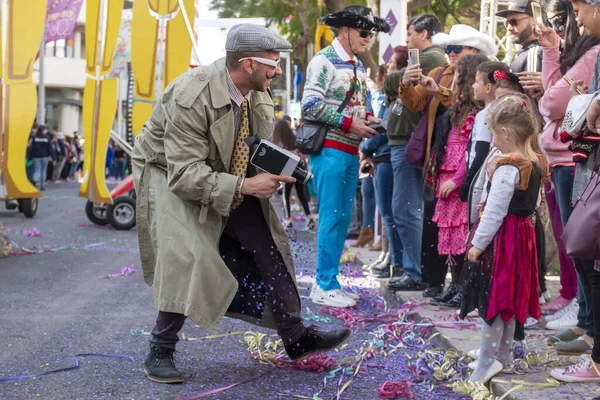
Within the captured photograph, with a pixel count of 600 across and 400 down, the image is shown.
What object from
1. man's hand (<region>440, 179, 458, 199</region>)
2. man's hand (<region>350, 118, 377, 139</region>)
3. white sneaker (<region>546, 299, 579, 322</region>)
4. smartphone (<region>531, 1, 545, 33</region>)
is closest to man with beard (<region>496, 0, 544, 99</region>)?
smartphone (<region>531, 1, 545, 33</region>)

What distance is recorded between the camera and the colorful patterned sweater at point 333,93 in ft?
22.0

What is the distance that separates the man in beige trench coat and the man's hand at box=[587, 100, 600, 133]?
149 cm

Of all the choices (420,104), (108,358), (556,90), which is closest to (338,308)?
(420,104)

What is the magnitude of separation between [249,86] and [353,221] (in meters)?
8.38

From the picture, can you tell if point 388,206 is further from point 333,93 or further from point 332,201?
point 333,93

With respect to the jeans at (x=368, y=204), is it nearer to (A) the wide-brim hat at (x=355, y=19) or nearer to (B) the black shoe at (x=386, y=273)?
(B) the black shoe at (x=386, y=273)

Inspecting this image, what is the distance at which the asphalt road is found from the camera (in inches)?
178

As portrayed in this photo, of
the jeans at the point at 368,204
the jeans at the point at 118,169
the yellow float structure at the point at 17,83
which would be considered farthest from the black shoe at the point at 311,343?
the jeans at the point at 118,169

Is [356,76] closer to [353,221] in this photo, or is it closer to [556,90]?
[556,90]

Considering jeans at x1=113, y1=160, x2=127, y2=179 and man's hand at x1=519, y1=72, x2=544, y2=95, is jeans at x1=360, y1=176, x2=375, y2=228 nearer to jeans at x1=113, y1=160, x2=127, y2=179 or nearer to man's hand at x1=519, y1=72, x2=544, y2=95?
man's hand at x1=519, y1=72, x2=544, y2=95

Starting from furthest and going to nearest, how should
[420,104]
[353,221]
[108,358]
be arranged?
[353,221] → [420,104] → [108,358]

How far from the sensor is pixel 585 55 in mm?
4840

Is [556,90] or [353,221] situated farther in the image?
[353,221]

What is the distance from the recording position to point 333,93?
6820 millimetres
